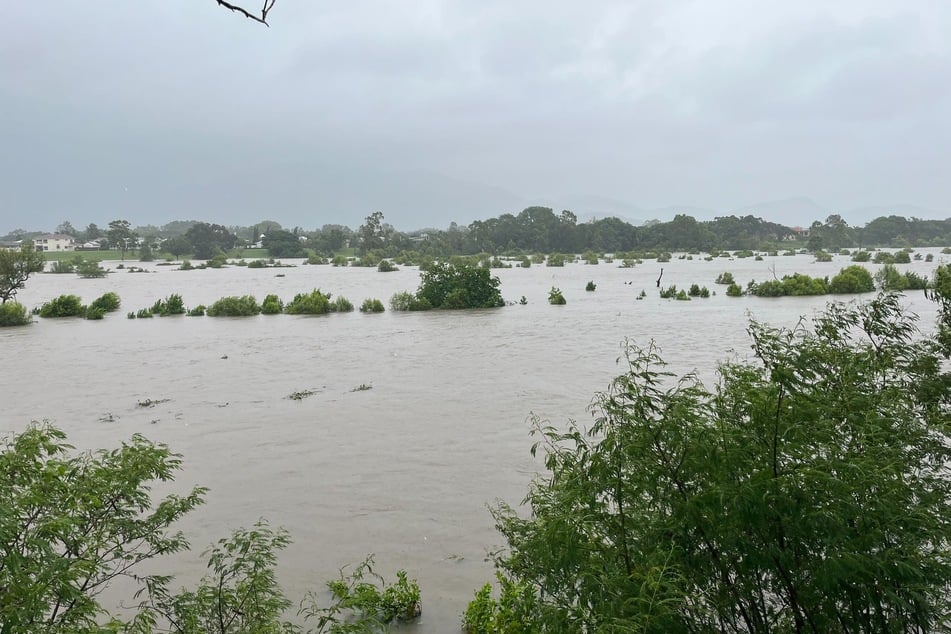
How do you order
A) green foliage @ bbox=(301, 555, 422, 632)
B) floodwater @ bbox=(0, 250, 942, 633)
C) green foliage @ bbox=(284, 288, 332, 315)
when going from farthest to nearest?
green foliage @ bbox=(284, 288, 332, 315) → floodwater @ bbox=(0, 250, 942, 633) → green foliage @ bbox=(301, 555, 422, 632)

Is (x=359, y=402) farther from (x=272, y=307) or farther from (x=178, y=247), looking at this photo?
(x=178, y=247)

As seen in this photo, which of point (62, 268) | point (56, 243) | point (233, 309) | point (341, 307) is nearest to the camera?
point (233, 309)

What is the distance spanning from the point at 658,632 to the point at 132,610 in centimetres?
563

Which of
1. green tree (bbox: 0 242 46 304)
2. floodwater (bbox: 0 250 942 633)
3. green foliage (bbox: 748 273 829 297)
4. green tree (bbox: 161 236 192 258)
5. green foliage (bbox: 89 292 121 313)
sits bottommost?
floodwater (bbox: 0 250 942 633)

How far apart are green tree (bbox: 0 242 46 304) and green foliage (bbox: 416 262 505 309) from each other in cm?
1862

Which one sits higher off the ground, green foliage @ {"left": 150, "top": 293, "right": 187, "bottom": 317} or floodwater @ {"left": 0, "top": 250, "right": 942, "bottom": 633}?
green foliage @ {"left": 150, "top": 293, "right": 187, "bottom": 317}

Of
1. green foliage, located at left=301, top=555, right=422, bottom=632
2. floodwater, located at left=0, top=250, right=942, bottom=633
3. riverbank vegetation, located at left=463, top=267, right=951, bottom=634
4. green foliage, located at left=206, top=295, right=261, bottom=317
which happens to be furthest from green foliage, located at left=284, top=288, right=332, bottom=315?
riverbank vegetation, located at left=463, top=267, right=951, bottom=634

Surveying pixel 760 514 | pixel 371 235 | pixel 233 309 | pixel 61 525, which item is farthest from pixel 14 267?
pixel 371 235

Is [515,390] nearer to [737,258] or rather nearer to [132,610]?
[132,610]

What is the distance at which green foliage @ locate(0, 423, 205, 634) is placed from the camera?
11.1ft

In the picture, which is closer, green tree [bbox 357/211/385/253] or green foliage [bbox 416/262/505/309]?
green foliage [bbox 416/262/505/309]

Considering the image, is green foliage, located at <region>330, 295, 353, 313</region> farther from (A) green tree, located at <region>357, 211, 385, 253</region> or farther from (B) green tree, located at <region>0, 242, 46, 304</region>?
(A) green tree, located at <region>357, 211, 385, 253</region>

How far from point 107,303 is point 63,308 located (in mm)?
2152

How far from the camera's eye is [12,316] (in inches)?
1104
